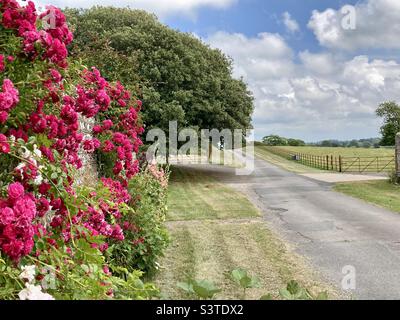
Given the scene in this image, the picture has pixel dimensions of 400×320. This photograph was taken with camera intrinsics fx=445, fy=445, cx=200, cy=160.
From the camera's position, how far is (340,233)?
10.9 m

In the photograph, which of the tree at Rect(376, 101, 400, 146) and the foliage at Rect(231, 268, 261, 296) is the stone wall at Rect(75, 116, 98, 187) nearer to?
the foliage at Rect(231, 268, 261, 296)

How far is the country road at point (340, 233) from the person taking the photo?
24.5 feet

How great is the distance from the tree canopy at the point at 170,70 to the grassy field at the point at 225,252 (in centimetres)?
900

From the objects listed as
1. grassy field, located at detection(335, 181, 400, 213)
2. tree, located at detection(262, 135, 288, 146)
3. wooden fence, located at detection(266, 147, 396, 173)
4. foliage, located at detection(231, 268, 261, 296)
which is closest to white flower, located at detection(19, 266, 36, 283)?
foliage, located at detection(231, 268, 261, 296)

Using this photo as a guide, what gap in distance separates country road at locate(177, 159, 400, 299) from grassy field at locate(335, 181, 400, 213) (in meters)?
0.61

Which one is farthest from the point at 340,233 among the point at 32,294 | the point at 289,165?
the point at 289,165

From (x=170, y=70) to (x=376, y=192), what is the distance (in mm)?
12522

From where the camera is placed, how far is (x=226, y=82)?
2850 cm

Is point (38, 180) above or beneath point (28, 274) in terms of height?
above

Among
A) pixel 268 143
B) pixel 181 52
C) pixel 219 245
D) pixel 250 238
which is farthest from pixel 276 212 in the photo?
pixel 268 143

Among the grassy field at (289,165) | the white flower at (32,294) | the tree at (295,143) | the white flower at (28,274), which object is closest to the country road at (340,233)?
the white flower at (28,274)

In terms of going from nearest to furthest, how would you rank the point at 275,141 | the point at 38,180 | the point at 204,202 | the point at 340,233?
the point at 38,180, the point at 340,233, the point at 204,202, the point at 275,141

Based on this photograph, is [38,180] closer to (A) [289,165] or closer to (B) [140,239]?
(B) [140,239]

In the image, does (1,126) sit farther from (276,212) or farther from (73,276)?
(276,212)
